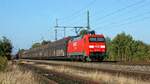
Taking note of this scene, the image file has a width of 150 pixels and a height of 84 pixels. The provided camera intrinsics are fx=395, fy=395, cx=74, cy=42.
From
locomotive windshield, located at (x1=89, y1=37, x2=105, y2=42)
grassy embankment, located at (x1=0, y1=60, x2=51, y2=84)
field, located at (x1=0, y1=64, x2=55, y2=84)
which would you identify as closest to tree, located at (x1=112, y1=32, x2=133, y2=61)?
locomotive windshield, located at (x1=89, y1=37, x2=105, y2=42)

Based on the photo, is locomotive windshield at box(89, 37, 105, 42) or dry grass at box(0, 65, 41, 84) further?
locomotive windshield at box(89, 37, 105, 42)

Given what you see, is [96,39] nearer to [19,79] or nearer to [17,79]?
[19,79]

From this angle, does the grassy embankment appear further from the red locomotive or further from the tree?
the tree

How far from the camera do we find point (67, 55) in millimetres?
56000

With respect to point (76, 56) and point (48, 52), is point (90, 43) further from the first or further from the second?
point (48, 52)

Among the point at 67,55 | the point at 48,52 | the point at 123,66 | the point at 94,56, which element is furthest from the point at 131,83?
the point at 48,52

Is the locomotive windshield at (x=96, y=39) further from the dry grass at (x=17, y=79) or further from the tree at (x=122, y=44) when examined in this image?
the tree at (x=122, y=44)

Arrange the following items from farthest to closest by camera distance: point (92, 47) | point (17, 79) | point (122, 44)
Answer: point (122, 44) < point (92, 47) < point (17, 79)

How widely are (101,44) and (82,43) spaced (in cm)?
239

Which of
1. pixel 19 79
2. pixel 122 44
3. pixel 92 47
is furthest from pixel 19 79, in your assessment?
pixel 122 44

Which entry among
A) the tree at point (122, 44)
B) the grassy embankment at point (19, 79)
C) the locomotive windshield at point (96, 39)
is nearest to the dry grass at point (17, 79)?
the grassy embankment at point (19, 79)

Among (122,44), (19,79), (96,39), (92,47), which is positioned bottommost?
(19,79)

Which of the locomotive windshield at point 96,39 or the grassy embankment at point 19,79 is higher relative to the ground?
the locomotive windshield at point 96,39

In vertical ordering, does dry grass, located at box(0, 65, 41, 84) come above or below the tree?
below
